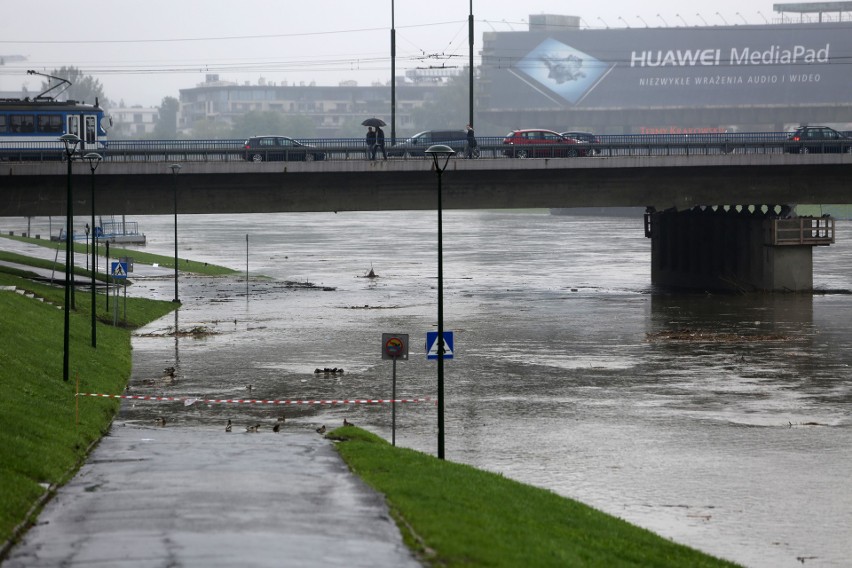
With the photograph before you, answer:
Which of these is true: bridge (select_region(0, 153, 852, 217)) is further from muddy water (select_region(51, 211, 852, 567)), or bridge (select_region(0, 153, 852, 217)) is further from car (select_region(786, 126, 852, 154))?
muddy water (select_region(51, 211, 852, 567))

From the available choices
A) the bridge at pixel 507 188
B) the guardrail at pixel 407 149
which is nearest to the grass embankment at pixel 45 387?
the bridge at pixel 507 188

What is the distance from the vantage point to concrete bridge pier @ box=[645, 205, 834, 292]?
6925 centimetres

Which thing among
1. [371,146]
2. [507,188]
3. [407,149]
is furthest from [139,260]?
[507,188]

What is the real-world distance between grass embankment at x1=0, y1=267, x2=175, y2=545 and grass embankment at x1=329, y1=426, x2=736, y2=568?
223 inches

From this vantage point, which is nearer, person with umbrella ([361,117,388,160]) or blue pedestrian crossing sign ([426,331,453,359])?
blue pedestrian crossing sign ([426,331,453,359])

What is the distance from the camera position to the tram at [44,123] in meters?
69.6

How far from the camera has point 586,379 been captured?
1655 inches

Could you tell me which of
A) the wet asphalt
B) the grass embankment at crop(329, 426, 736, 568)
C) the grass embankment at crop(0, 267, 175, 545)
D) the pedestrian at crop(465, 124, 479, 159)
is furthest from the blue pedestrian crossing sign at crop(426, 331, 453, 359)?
the pedestrian at crop(465, 124, 479, 159)

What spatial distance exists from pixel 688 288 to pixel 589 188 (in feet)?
33.5

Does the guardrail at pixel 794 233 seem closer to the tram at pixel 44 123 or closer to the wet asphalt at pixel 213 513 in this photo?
the tram at pixel 44 123

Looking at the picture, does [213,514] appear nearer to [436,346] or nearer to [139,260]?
[436,346]

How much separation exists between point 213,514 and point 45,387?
50.5 ft

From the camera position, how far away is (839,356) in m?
46.9

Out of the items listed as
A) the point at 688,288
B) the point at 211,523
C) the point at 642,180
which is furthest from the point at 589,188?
the point at 211,523
